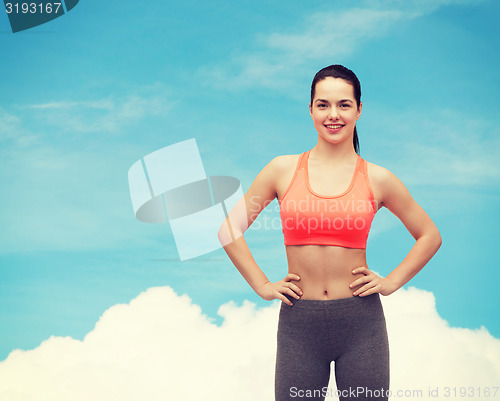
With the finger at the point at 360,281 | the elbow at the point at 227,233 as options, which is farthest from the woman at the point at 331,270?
the elbow at the point at 227,233

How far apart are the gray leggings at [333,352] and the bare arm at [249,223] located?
14.8 inches

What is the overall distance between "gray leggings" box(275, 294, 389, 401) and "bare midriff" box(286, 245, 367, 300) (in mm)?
61

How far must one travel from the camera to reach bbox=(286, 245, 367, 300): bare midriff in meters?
3.85

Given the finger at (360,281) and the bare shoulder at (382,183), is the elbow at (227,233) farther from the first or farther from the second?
the bare shoulder at (382,183)

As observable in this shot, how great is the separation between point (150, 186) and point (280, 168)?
5.11ft

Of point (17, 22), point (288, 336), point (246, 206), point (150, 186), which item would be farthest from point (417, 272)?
point (17, 22)

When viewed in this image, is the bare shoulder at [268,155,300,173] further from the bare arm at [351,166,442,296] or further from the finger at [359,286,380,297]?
the finger at [359,286,380,297]

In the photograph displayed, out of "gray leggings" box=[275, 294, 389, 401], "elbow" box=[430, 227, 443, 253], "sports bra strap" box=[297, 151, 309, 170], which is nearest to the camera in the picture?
"gray leggings" box=[275, 294, 389, 401]

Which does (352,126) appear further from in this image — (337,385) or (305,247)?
(337,385)

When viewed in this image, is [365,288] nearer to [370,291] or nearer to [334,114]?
[370,291]

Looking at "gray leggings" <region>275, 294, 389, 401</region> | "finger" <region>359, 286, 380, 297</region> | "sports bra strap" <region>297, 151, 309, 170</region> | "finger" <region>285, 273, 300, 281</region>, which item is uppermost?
"sports bra strap" <region>297, 151, 309, 170</region>

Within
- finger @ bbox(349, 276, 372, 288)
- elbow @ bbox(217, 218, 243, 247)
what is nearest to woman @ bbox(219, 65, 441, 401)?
finger @ bbox(349, 276, 372, 288)

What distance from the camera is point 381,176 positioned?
4.06m

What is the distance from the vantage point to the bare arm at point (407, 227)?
4.05 metres
